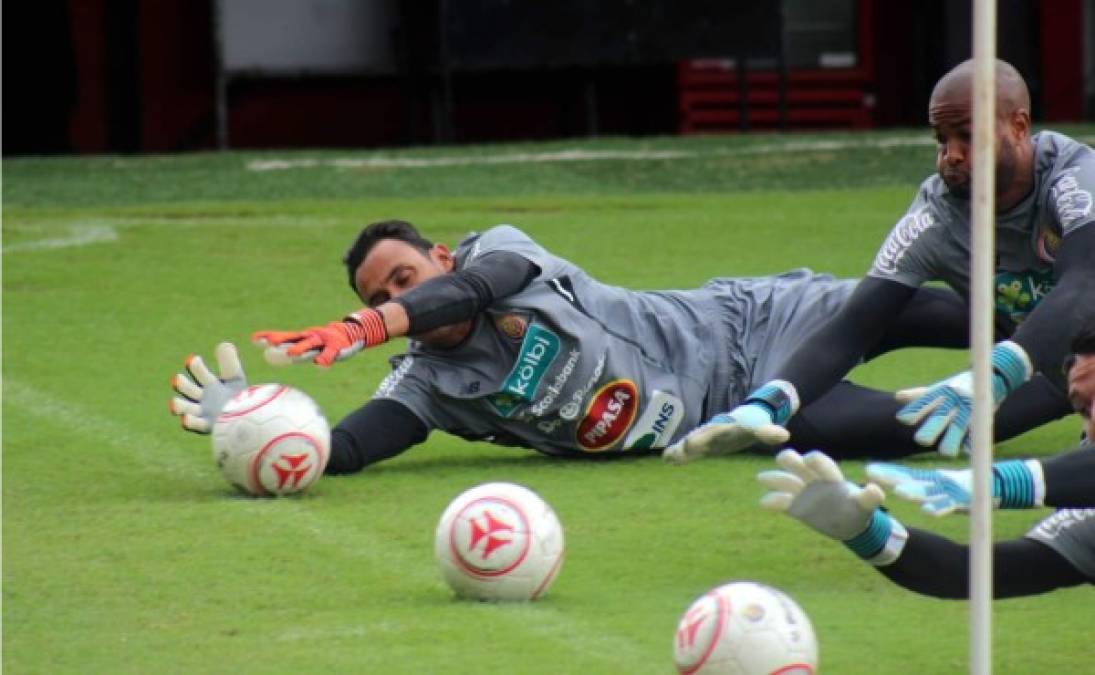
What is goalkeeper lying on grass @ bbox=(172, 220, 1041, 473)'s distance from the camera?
26.0 feet

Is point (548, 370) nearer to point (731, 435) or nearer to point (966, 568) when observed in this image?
point (731, 435)

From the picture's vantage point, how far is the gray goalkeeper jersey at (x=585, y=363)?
26.3ft

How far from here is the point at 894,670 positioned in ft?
17.7

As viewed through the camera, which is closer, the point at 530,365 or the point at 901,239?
the point at 901,239

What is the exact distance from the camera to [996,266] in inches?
283

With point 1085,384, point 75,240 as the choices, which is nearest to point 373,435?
point 1085,384

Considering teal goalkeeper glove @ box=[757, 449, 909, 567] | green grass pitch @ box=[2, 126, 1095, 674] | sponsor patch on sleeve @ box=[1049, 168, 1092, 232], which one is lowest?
green grass pitch @ box=[2, 126, 1095, 674]

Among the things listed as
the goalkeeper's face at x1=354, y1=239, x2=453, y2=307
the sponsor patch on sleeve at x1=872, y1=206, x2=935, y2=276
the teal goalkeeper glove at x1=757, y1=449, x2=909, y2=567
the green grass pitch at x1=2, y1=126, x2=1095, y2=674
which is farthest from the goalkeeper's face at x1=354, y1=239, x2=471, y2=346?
the teal goalkeeper glove at x1=757, y1=449, x2=909, y2=567

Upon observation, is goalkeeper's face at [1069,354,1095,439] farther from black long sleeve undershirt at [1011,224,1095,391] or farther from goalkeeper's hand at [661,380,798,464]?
goalkeeper's hand at [661,380,798,464]

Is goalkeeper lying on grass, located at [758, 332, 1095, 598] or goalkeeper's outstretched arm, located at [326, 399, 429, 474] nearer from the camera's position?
goalkeeper lying on grass, located at [758, 332, 1095, 598]

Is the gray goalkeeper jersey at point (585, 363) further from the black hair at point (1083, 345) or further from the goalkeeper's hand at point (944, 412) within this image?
the black hair at point (1083, 345)

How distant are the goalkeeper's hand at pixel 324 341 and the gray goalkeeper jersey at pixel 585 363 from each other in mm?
839

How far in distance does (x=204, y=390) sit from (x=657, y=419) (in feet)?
5.29

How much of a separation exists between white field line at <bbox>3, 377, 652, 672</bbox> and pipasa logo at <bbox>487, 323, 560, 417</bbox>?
91cm
